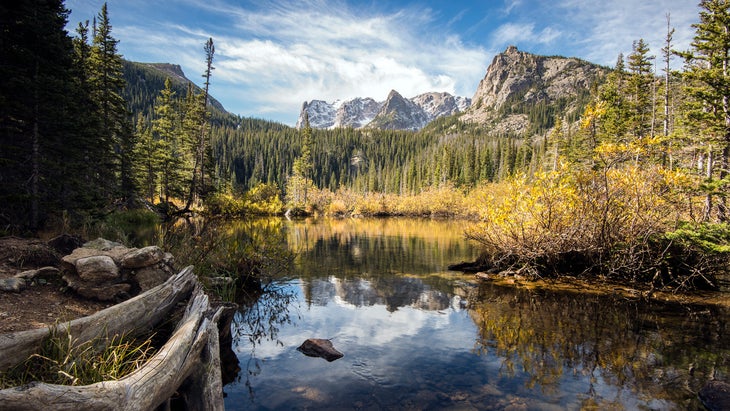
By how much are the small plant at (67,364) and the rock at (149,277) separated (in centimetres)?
224

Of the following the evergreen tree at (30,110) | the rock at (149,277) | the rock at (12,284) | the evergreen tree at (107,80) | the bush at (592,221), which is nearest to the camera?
the rock at (12,284)

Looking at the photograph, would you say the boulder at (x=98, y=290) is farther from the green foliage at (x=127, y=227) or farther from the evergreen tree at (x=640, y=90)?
the evergreen tree at (x=640, y=90)

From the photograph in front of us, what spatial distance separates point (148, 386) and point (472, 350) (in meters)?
6.29

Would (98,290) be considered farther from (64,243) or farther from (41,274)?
(64,243)

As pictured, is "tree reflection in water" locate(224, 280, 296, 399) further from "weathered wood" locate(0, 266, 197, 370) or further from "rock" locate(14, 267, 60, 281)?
"rock" locate(14, 267, 60, 281)

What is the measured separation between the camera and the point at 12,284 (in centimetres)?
557

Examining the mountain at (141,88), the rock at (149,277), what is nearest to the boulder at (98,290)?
the rock at (149,277)

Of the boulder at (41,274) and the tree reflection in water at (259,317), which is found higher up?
the boulder at (41,274)

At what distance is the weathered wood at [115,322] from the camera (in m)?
3.61

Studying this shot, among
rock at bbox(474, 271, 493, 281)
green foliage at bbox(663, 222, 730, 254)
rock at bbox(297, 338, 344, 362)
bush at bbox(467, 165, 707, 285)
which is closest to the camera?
rock at bbox(297, 338, 344, 362)

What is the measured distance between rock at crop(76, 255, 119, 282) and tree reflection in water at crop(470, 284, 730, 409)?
728 centimetres

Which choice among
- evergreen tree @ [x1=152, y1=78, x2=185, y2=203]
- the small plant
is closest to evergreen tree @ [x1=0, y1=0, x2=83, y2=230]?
the small plant

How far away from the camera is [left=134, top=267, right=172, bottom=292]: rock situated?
21.7ft

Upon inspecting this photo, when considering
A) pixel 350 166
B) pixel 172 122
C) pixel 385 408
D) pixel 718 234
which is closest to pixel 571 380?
pixel 385 408
